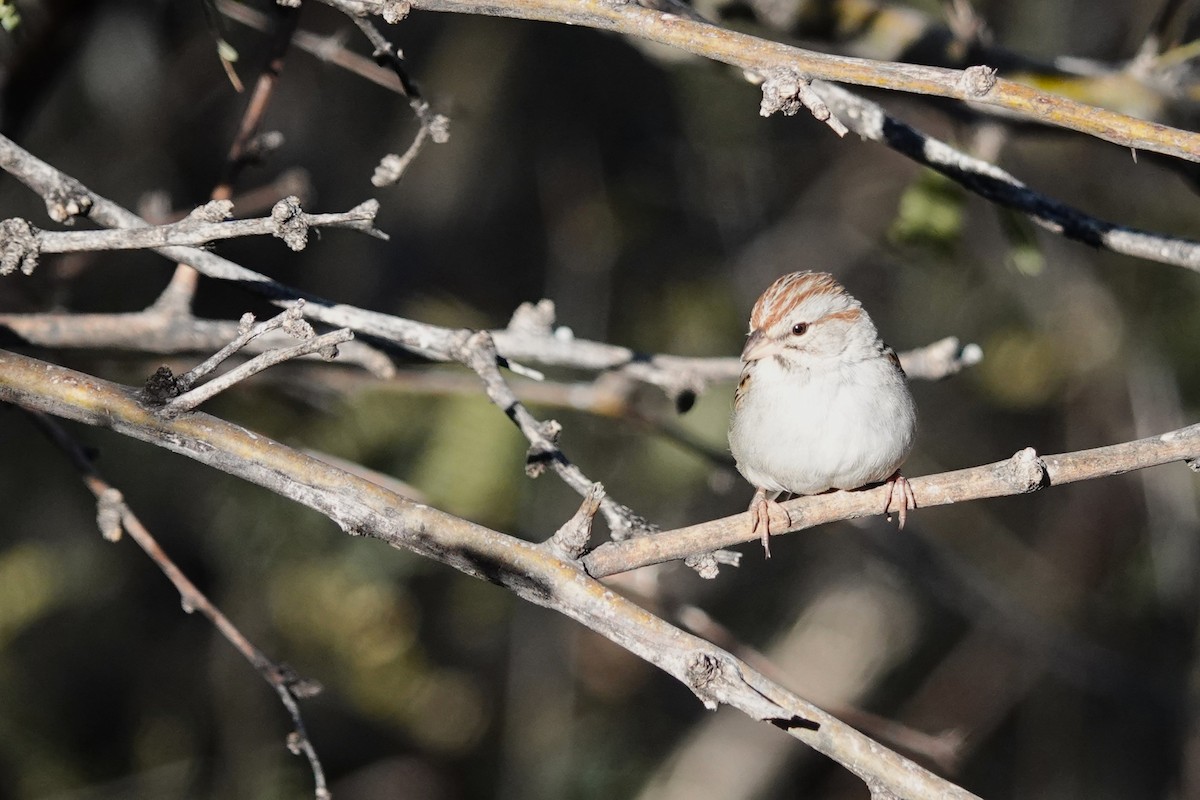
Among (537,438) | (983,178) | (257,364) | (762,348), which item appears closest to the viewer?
(257,364)

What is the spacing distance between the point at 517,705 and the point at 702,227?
2.69 meters

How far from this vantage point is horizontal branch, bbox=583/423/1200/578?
7.38 ft

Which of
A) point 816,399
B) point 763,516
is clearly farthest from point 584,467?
point 763,516

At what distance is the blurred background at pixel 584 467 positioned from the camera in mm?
5020

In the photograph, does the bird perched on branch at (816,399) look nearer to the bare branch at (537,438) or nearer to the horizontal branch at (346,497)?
the bare branch at (537,438)

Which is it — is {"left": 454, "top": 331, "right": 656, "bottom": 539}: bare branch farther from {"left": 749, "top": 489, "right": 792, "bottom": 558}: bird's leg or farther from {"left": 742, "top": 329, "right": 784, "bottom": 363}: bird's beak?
{"left": 742, "top": 329, "right": 784, "bottom": 363}: bird's beak

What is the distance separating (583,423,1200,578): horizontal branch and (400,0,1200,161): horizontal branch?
21.0 inches

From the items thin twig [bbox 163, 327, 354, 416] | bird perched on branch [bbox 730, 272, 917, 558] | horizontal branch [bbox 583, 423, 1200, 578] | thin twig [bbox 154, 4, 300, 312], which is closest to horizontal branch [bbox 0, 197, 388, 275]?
thin twig [bbox 163, 327, 354, 416]

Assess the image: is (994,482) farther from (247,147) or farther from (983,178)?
Result: (247,147)

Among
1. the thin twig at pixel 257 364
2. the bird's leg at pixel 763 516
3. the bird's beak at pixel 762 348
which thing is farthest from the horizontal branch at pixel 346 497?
the bird's beak at pixel 762 348

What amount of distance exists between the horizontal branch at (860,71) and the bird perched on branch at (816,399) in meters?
1.30

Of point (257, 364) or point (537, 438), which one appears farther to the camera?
point (537, 438)

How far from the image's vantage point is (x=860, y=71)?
2.13 metres

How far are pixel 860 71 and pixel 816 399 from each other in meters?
1.46
